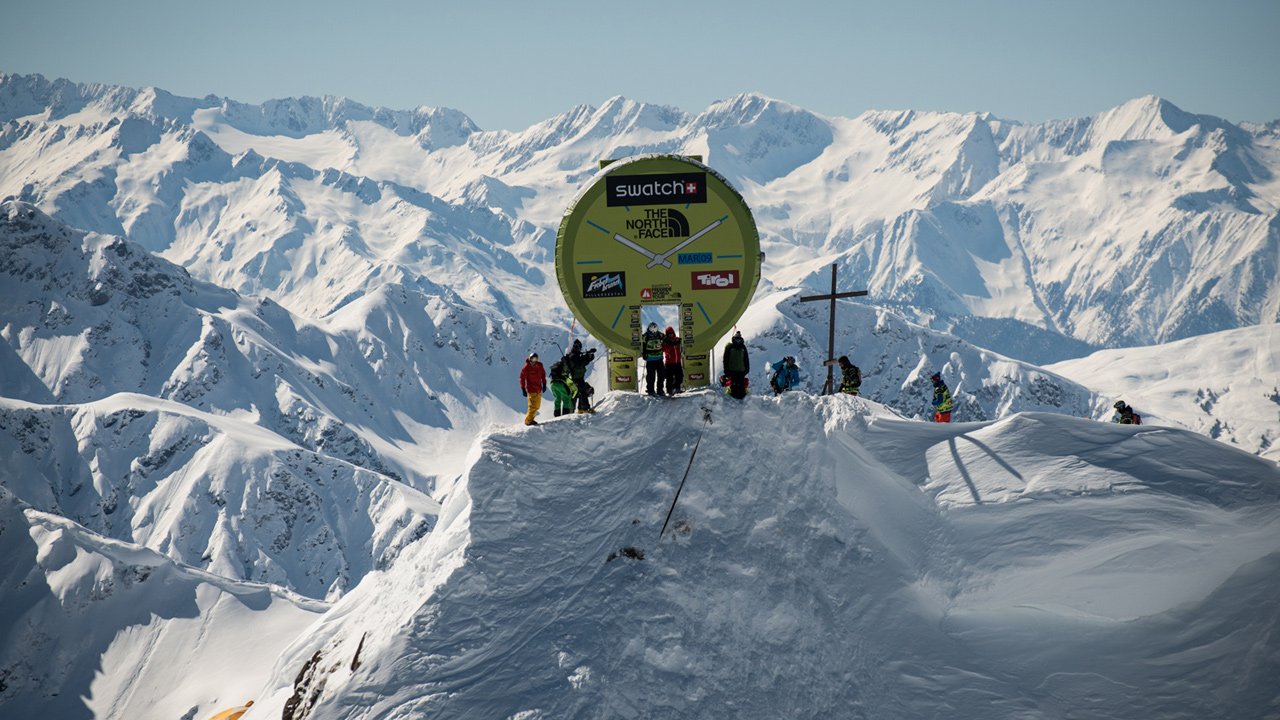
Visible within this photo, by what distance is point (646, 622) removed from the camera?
708 inches

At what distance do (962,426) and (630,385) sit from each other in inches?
326

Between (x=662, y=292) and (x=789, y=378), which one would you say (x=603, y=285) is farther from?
(x=789, y=378)

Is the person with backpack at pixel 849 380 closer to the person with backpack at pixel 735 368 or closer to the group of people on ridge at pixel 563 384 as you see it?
the person with backpack at pixel 735 368

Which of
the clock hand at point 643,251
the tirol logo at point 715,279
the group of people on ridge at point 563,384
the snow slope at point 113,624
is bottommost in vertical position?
the snow slope at point 113,624

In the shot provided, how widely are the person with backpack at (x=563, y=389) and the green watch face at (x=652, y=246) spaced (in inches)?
55.9

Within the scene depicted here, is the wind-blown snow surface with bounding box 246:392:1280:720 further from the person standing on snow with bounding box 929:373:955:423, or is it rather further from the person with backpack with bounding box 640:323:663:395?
the person standing on snow with bounding box 929:373:955:423

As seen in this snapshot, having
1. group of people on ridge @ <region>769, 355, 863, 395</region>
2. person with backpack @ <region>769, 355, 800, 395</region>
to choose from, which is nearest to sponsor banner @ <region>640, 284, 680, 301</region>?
group of people on ridge @ <region>769, 355, 863, 395</region>

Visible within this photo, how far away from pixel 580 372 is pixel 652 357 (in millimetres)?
1841

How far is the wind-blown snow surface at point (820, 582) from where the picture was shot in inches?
667

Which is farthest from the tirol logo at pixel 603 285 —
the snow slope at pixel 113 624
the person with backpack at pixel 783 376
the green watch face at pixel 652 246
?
the snow slope at pixel 113 624

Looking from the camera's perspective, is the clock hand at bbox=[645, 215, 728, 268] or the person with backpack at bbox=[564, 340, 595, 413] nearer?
the person with backpack at bbox=[564, 340, 595, 413]

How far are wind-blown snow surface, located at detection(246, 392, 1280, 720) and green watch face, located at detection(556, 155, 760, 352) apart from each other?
10.7 feet

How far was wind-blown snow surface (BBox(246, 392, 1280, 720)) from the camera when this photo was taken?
1695 centimetres

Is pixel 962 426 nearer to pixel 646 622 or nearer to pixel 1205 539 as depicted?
pixel 1205 539
